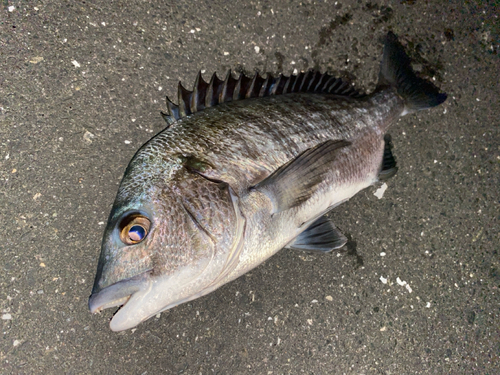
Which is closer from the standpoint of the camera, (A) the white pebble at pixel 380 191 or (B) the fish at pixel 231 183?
(B) the fish at pixel 231 183

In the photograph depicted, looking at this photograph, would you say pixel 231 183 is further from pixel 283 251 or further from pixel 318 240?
pixel 283 251

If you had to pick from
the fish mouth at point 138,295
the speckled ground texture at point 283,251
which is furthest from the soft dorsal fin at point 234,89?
the fish mouth at point 138,295

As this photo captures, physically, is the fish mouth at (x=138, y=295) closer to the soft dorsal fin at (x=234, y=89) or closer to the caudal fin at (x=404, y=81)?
the soft dorsal fin at (x=234, y=89)

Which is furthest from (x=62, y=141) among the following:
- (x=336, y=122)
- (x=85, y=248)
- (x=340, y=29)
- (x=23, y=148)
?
(x=340, y=29)

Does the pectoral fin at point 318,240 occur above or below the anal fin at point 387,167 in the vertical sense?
below

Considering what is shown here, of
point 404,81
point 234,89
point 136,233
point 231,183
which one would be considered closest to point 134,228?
point 136,233

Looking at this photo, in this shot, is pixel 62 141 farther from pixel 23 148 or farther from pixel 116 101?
pixel 116 101

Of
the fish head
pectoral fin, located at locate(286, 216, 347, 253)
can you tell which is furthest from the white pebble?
the fish head

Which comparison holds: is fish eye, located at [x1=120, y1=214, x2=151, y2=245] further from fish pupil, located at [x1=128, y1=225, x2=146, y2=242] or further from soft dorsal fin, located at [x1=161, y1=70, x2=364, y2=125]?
soft dorsal fin, located at [x1=161, y1=70, x2=364, y2=125]
